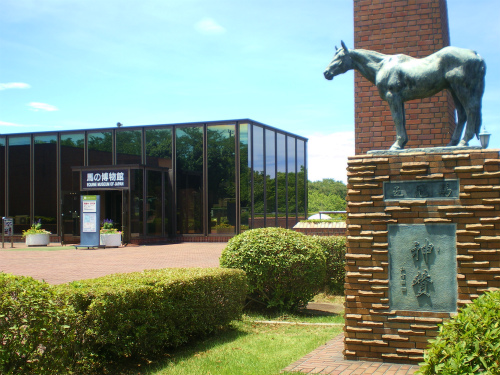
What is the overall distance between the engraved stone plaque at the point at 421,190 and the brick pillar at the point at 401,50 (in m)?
3.33

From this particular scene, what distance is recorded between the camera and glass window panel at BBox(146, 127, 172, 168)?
99.2 ft

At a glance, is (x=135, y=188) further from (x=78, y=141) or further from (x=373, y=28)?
(x=373, y=28)

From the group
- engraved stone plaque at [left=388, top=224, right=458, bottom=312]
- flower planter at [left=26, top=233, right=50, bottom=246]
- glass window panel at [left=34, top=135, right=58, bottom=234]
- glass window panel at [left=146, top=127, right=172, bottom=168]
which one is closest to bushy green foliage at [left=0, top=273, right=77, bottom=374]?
engraved stone plaque at [left=388, top=224, right=458, bottom=312]

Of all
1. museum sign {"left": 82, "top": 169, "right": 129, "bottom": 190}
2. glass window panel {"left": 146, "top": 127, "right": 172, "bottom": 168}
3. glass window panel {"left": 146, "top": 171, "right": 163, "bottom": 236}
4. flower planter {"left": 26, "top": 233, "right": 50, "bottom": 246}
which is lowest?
flower planter {"left": 26, "top": 233, "right": 50, "bottom": 246}

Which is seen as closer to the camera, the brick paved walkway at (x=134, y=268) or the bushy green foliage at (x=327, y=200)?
the brick paved walkway at (x=134, y=268)

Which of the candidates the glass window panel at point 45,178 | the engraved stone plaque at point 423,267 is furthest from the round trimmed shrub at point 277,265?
the glass window panel at point 45,178

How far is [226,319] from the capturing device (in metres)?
7.73

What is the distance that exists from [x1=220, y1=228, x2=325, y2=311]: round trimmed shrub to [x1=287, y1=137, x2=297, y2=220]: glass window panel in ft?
83.2

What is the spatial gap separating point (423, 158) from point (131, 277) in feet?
12.5

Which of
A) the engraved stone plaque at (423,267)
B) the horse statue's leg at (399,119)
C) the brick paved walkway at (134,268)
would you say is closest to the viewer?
the brick paved walkway at (134,268)

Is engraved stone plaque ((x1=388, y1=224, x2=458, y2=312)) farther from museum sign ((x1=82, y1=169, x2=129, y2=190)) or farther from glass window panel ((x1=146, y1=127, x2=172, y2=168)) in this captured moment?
glass window panel ((x1=146, y1=127, x2=172, y2=168))

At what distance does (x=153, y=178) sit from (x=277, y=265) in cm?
2053

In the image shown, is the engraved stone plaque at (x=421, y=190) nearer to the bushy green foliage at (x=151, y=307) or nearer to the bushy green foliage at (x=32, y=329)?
the bushy green foliage at (x=151, y=307)

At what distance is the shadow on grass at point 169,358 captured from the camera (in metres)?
5.92
